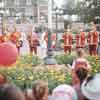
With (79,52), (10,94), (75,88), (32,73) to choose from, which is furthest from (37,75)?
(10,94)

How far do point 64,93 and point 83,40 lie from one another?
22.7 inches

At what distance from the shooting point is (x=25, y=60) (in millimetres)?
2576

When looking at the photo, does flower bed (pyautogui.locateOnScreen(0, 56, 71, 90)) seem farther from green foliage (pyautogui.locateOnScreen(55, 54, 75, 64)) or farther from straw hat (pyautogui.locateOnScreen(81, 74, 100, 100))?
straw hat (pyautogui.locateOnScreen(81, 74, 100, 100))

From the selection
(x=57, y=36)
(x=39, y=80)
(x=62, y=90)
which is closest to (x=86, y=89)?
(x=62, y=90)

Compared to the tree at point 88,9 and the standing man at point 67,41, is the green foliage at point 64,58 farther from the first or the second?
the tree at point 88,9

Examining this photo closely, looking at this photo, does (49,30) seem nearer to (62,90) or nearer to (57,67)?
(57,67)

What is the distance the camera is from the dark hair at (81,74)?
7.85 feet

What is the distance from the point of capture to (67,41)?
8.64 feet

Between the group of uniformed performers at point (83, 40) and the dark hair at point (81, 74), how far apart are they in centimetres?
24

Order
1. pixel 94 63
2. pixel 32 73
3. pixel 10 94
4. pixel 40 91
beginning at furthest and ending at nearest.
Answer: pixel 94 63 < pixel 32 73 < pixel 40 91 < pixel 10 94

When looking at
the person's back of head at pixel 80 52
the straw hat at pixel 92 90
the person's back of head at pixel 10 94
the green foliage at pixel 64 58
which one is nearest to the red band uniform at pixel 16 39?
the green foliage at pixel 64 58

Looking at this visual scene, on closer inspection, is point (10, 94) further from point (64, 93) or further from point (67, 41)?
point (67, 41)

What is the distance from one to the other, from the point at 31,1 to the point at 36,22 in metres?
0.13

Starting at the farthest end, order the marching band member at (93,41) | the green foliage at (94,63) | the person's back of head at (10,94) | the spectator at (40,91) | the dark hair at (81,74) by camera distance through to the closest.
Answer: the marching band member at (93,41) → the green foliage at (94,63) → the dark hair at (81,74) → the spectator at (40,91) → the person's back of head at (10,94)
